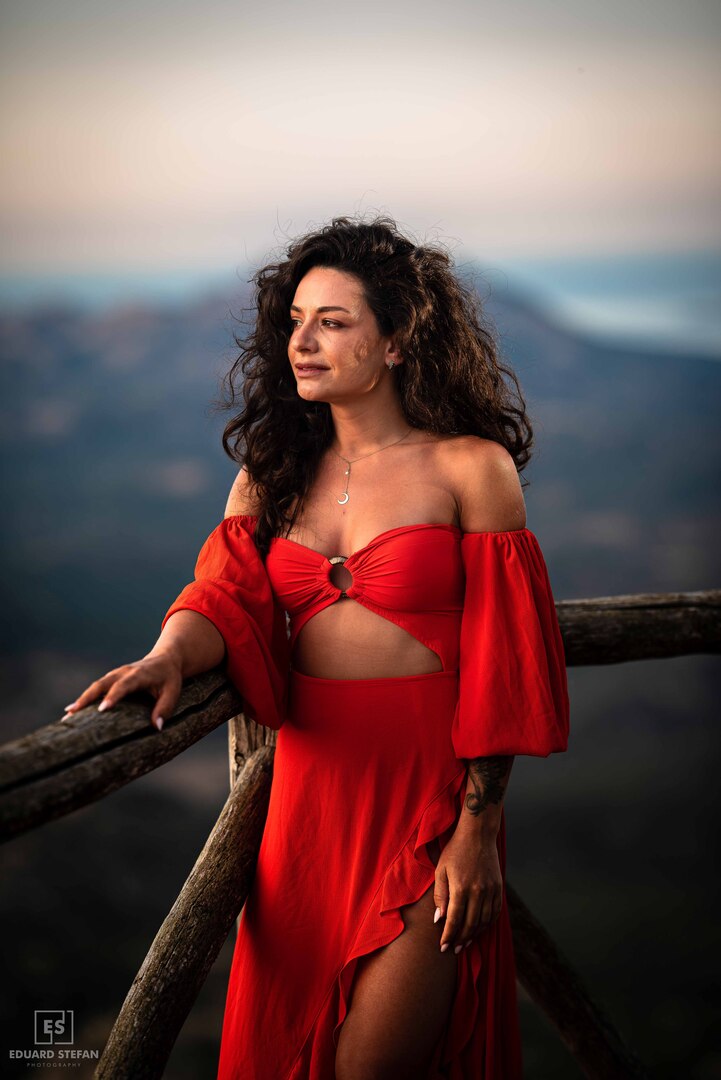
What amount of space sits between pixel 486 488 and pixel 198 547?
4434 millimetres

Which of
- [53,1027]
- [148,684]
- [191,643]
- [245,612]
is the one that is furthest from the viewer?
[53,1027]

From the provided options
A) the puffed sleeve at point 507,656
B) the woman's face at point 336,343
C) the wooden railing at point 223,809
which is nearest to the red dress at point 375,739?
the puffed sleeve at point 507,656

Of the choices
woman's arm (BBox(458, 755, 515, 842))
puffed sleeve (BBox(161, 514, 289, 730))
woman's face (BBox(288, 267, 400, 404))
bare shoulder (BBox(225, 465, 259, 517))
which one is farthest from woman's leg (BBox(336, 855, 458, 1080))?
woman's face (BBox(288, 267, 400, 404))

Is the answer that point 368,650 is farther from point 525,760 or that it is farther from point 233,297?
point 233,297

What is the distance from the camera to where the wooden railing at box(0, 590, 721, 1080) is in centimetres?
151

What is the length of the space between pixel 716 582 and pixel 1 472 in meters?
4.27

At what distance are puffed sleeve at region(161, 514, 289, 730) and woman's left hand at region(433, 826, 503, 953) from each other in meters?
0.44

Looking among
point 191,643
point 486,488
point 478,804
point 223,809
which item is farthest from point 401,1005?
point 486,488

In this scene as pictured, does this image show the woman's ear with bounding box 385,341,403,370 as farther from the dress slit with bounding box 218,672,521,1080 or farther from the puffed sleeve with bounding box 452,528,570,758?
the dress slit with bounding box 218,672,521,1080

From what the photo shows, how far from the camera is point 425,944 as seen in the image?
2.00m

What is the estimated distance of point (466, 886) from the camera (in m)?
2.01

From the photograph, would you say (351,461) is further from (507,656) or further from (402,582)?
(507,656)

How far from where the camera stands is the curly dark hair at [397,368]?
219cm

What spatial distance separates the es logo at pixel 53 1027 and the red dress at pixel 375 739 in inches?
121
